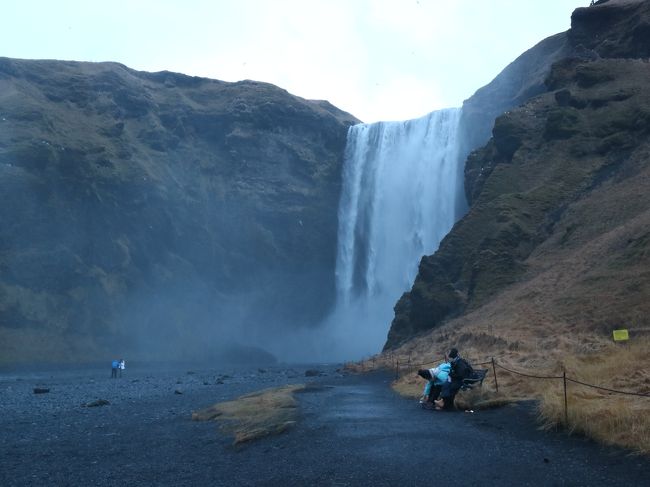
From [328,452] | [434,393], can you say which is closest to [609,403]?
[328,452]

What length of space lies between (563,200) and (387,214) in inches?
1270

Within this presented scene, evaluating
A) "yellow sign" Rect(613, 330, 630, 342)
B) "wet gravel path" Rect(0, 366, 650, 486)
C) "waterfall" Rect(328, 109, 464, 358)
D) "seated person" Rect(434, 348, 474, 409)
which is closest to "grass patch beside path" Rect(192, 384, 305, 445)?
"wet gravel path" Rect(0, 366, 650, 486)

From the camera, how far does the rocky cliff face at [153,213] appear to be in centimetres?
6838

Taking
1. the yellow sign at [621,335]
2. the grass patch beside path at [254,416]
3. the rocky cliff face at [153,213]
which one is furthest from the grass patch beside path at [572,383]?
the rocky cliff face at [153,213]

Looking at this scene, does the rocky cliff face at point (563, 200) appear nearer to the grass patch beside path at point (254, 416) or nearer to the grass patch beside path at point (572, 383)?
the grass patch beside path at point (572, 383)

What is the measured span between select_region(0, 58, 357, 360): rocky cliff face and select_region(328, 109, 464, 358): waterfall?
14.4ft

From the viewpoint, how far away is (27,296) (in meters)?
66.9

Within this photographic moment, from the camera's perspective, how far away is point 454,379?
608 inches

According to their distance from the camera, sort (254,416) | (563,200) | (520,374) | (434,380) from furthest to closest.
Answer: (563,200)
(520,374)
(254,416)
(434,380)

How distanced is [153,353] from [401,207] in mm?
32213

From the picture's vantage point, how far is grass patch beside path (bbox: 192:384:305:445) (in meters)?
13.6

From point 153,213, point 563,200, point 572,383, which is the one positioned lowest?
point 572,383

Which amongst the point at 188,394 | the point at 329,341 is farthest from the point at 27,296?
the point at 188,394

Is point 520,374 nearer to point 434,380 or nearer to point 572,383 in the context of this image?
point 572,383
